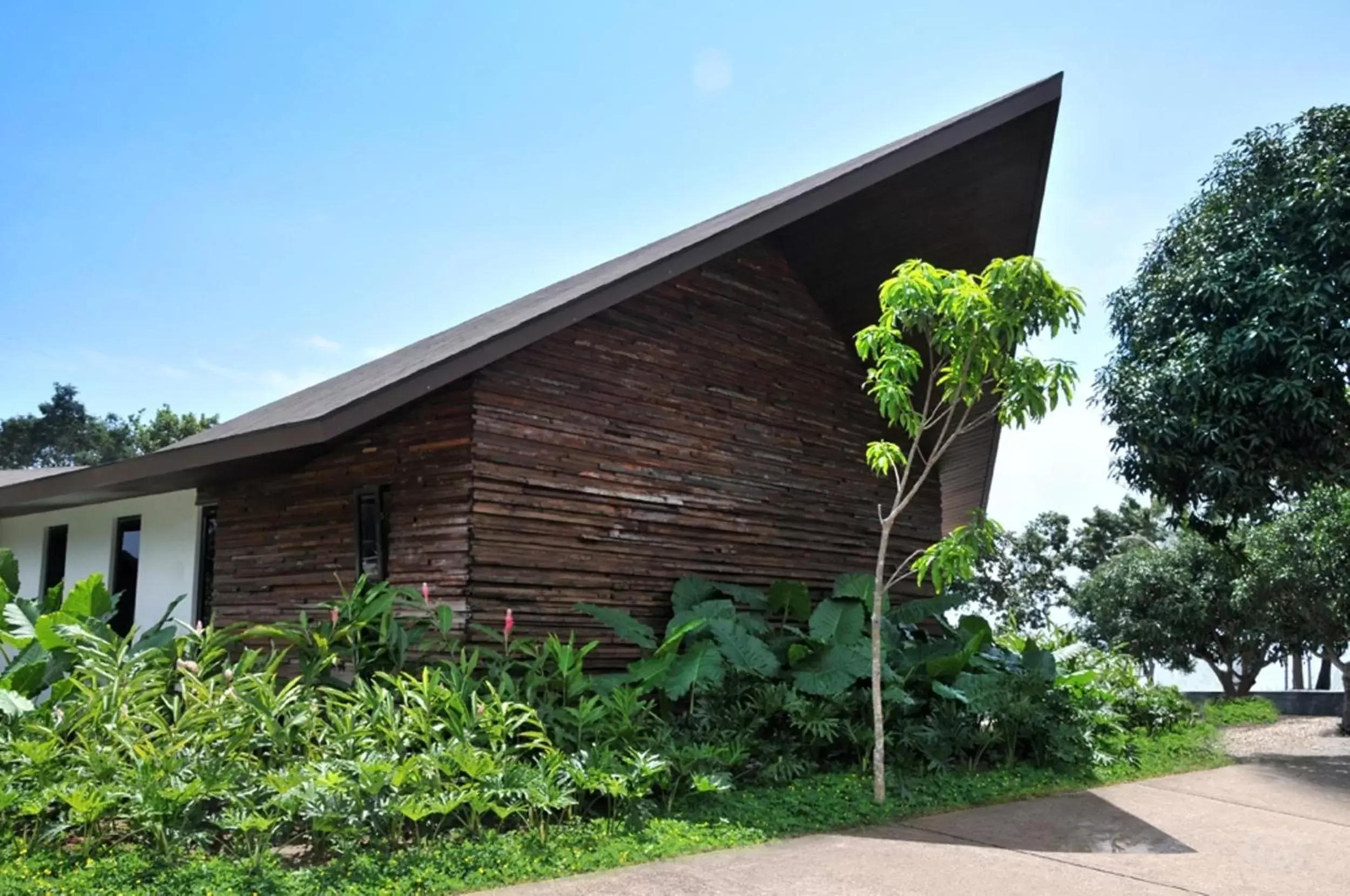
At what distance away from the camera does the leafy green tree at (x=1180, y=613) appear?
25.6m

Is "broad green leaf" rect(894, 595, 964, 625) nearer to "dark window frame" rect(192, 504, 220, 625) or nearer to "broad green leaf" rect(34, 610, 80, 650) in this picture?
"broad green leaf" rect(34, 610, 80, 650)

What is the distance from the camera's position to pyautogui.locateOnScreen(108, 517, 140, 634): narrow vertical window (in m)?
13.3

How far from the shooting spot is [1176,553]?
86.7 ft

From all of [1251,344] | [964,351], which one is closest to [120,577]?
[964,351]

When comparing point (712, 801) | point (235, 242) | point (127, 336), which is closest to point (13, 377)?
point (127, 336)

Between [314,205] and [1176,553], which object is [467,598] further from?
[1176,553]

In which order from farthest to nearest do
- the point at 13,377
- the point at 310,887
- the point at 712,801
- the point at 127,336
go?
1. the point at 13,377
2. the point at 127,336
3. the point at 712,801
4. the point at 310,887

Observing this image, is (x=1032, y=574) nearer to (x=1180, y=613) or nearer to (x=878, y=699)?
(x=1180, y=613)

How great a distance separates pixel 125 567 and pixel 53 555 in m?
2.00

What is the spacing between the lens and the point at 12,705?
634 cm

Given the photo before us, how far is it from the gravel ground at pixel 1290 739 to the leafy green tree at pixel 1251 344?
2.87 metres

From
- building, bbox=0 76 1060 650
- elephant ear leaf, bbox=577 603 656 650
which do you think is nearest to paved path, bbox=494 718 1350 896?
elephant ear leaf, bbox=577 603 656 650

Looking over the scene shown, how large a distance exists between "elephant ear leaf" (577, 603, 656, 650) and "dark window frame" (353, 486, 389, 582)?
1.78 meters

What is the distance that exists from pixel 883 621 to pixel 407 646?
4816 mm
